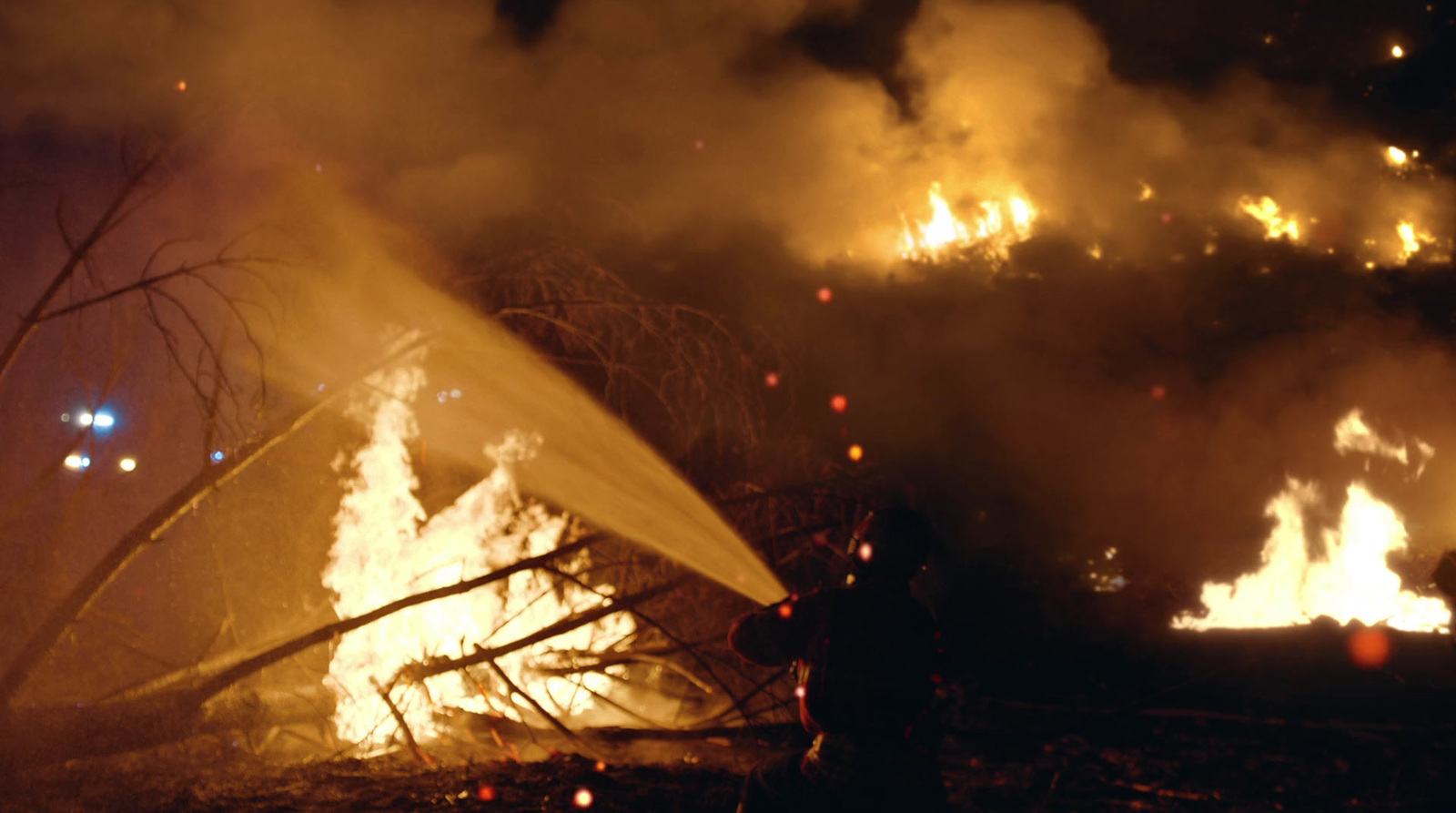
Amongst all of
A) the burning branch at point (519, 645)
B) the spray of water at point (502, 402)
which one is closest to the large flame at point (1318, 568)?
the spray of water at point (502, 402)

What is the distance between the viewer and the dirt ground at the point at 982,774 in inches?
181

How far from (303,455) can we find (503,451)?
182 centimetres

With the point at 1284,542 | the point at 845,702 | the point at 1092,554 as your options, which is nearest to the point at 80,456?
the point at 845,702

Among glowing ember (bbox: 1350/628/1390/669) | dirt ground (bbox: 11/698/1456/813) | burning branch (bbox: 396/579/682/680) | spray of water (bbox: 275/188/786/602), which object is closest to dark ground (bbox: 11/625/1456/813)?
dirt ground (bbox: 11/698/1456/813)

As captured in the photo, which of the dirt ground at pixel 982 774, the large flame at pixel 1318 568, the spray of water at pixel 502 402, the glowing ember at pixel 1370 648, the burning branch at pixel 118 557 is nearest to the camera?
the dirt ground at pixel 982 774

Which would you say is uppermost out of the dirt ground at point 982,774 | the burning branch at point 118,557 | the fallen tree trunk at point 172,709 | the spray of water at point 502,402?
the spray of water at point 502,402

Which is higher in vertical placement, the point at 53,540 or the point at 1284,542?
the point at 1284,542

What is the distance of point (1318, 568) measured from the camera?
24031 millimetres

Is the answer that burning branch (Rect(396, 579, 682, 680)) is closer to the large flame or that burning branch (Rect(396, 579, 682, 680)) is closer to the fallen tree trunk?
the fallen tree trunk

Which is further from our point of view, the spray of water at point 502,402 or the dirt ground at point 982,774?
the spray of water at point 502,402

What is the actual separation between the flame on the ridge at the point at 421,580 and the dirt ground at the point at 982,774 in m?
0.90

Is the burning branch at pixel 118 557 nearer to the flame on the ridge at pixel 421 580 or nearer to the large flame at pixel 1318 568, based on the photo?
the flame on the ridge at pixel 421 580

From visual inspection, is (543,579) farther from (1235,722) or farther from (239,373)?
(1235,722)

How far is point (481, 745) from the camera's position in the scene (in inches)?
246
